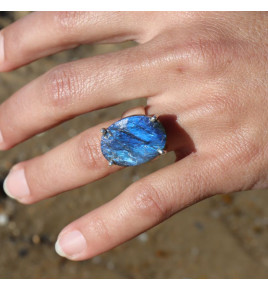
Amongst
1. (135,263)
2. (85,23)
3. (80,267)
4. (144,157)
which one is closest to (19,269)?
(80,267)

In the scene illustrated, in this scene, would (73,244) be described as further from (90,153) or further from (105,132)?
(105,132)

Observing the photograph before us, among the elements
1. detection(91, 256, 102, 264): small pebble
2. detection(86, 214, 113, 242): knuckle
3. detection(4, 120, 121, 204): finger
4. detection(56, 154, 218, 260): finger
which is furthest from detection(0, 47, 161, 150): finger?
detection(91, 256, 102, 264): small pebble

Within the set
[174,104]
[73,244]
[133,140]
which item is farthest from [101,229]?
[174,104]

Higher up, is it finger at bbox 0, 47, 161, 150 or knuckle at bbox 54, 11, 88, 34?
knuckle at bbox 54, 11, 88, 34

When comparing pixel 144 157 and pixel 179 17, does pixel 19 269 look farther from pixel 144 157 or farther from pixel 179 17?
pixel 179 17

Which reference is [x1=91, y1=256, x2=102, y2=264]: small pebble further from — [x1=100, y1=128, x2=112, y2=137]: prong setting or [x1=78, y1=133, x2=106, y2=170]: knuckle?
[x1=100, y1=128, x2=112, y2=137]: prong setting
